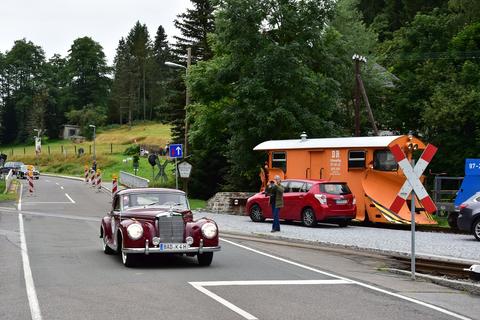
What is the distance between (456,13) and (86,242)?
135 ft

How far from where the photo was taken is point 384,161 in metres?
23.8

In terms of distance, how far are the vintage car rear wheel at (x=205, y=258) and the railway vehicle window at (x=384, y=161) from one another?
12104 mm

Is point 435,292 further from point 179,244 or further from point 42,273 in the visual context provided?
point 42,273

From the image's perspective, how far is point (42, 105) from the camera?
416ft

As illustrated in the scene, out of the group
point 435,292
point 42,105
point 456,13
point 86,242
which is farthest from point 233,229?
point 42,105

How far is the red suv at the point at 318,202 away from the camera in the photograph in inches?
896

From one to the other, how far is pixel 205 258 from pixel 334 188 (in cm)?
1058

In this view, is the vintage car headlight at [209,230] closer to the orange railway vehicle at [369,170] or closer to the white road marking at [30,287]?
the white road marking at [30,287]

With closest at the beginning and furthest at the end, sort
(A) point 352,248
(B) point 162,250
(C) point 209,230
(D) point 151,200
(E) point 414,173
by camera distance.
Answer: (E) point 414,173 < (B) point 162,250 < (C) point 209,230 < (D) point 151,200 < (A) point 352,248

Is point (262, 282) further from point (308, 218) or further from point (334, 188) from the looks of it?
point (308, 218)

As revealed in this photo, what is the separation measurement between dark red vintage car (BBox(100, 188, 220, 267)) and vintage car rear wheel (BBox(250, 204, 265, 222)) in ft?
39.2

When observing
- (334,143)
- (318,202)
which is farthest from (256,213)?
(334,143)

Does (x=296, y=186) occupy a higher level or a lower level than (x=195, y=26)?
lower

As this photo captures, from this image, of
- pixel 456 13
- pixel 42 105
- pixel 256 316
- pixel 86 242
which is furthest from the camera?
pixel 42 105
